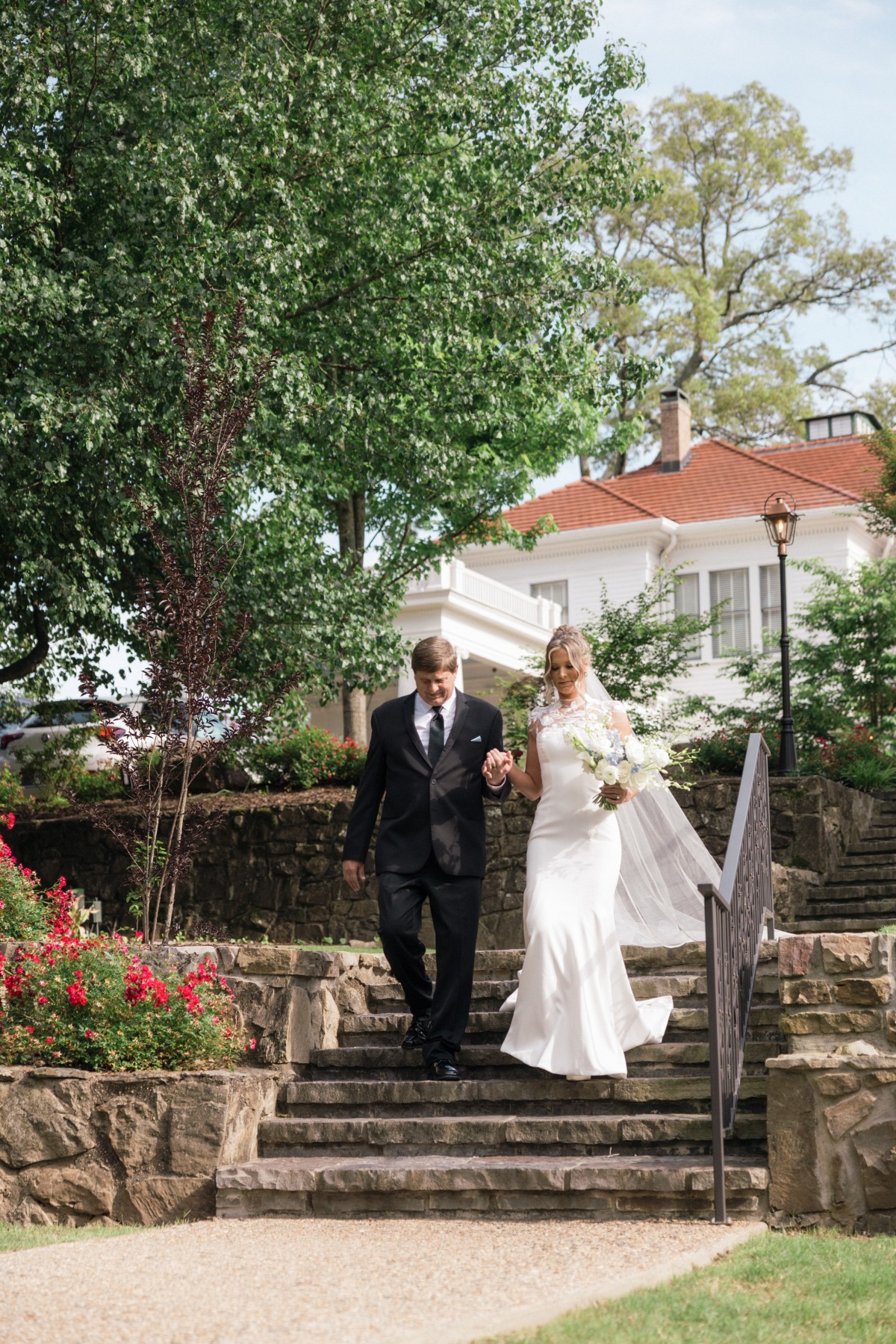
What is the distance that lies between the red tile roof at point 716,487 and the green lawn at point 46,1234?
75.7 feet

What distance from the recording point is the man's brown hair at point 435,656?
6.66 metres

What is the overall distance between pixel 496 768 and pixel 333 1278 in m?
2.56

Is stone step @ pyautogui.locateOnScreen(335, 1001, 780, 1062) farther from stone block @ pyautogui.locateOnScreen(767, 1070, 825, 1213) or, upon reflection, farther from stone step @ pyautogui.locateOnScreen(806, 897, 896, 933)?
stone step @ pyautogui.locateOnScreen(806, 897, 896, 933)

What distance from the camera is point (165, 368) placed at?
474 inches

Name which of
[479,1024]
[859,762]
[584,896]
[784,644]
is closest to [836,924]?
[859,762]

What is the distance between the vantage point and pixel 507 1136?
6.14 meters

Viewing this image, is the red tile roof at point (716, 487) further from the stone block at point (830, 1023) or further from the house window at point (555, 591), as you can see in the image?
the stone block at point (830, 1023)

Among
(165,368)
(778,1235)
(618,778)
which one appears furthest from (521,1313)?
(165,368)

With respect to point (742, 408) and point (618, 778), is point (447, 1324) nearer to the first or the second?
point (618, 778)

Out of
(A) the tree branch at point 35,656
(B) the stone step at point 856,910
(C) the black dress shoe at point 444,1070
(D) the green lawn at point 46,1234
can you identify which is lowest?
(D) the green lawn at point 46,1234

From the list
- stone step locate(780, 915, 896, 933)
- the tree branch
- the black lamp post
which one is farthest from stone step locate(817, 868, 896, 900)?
the tree branch

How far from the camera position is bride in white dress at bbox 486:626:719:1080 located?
6305mm

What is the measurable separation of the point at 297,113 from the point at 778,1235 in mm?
10768

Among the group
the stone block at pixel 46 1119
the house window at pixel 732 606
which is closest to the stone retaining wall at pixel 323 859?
the stone block at pixel 46 1119
